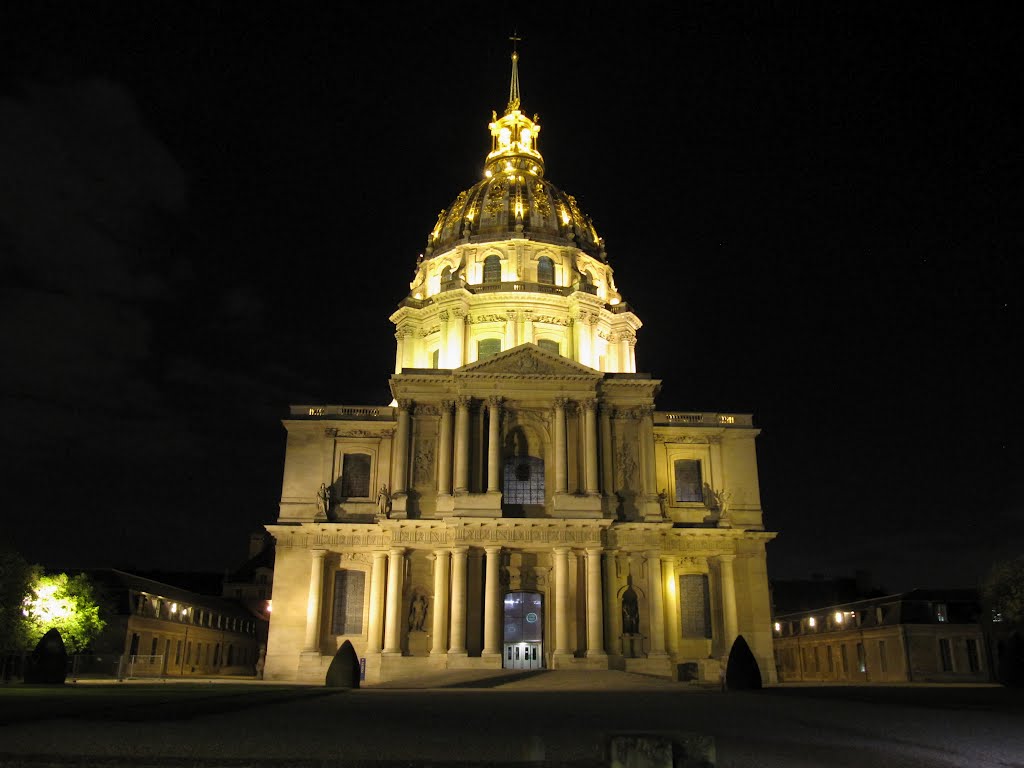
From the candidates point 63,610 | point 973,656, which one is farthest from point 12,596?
point 973,656

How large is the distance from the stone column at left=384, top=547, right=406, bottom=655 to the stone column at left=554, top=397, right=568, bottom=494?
26.5 ft

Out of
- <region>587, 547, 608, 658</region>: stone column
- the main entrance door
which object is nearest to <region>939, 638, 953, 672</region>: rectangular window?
<region>587, 547, 608, 658</region>: stone column

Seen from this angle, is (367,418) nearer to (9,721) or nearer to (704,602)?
(704,602)

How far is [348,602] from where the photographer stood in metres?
43.9

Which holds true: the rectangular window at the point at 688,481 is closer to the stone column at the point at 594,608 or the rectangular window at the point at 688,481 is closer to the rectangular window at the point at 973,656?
the stone column at the point at 594,608

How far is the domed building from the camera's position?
133 feet

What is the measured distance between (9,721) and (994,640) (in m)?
54.0

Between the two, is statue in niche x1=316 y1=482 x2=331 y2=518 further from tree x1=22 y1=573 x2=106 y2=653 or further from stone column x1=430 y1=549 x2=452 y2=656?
tree x1=22 y1=573 x2=106 y2=653

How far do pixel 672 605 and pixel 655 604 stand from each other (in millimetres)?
2969

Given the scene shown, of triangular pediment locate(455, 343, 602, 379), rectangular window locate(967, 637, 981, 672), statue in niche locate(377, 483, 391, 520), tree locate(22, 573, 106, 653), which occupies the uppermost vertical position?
triangular pediment locate(455, 343, 602, 379)

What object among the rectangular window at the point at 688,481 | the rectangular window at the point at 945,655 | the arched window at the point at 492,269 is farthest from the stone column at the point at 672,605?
the arched window at the point at 492,269

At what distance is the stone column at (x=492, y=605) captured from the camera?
3938 centimetres

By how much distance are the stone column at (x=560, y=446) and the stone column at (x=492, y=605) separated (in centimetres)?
427

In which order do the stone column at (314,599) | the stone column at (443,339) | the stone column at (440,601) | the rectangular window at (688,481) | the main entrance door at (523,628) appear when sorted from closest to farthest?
the stone column at (440,601) < the stone column at (314,599) < the main entrance door at (523,628) < the rectangular window at (688,481) < the stone column at (443,339)
